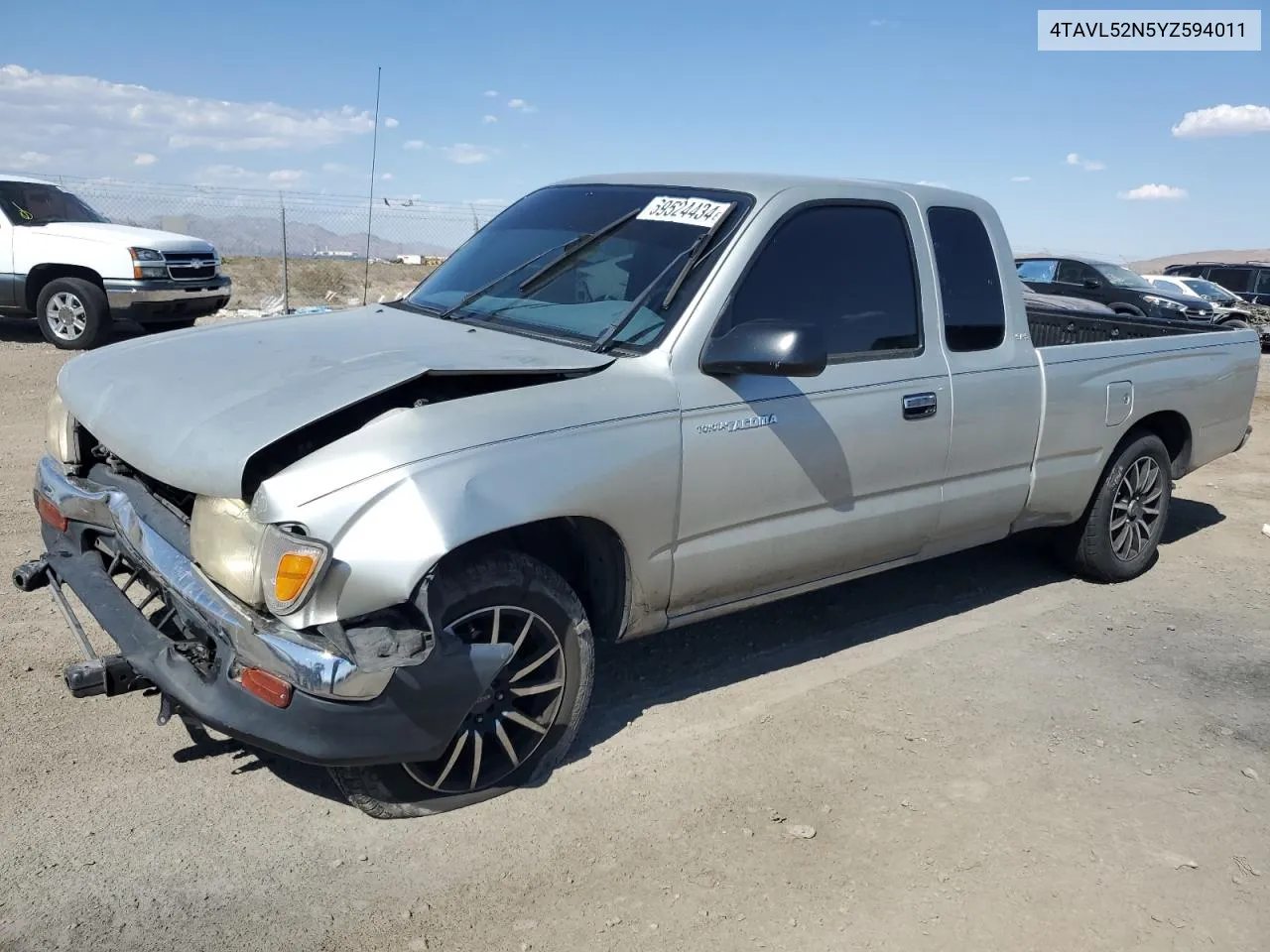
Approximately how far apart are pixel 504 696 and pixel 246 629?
837mm

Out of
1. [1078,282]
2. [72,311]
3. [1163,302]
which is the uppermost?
[1078,282]

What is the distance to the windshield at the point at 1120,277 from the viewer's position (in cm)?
1883

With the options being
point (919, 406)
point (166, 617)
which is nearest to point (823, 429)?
point (919, 406)

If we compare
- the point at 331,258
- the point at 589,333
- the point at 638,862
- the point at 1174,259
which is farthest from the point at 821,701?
the point at 1174,259

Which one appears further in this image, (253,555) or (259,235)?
(259,235)

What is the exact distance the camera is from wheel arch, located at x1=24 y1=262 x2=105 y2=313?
1142 cm

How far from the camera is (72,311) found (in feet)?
37.5

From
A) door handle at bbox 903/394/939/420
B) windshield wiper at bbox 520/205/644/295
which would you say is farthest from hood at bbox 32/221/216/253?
door handle at bbox 903/394/939/420

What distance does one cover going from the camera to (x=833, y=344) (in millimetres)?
→ 4051

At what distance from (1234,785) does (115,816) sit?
3676 mm

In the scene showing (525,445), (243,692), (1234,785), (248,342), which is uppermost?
(248,342)

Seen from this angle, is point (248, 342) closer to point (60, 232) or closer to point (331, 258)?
point (60, 232)

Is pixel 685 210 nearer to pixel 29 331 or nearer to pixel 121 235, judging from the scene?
pixel 121 235

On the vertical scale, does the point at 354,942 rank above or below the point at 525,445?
below
